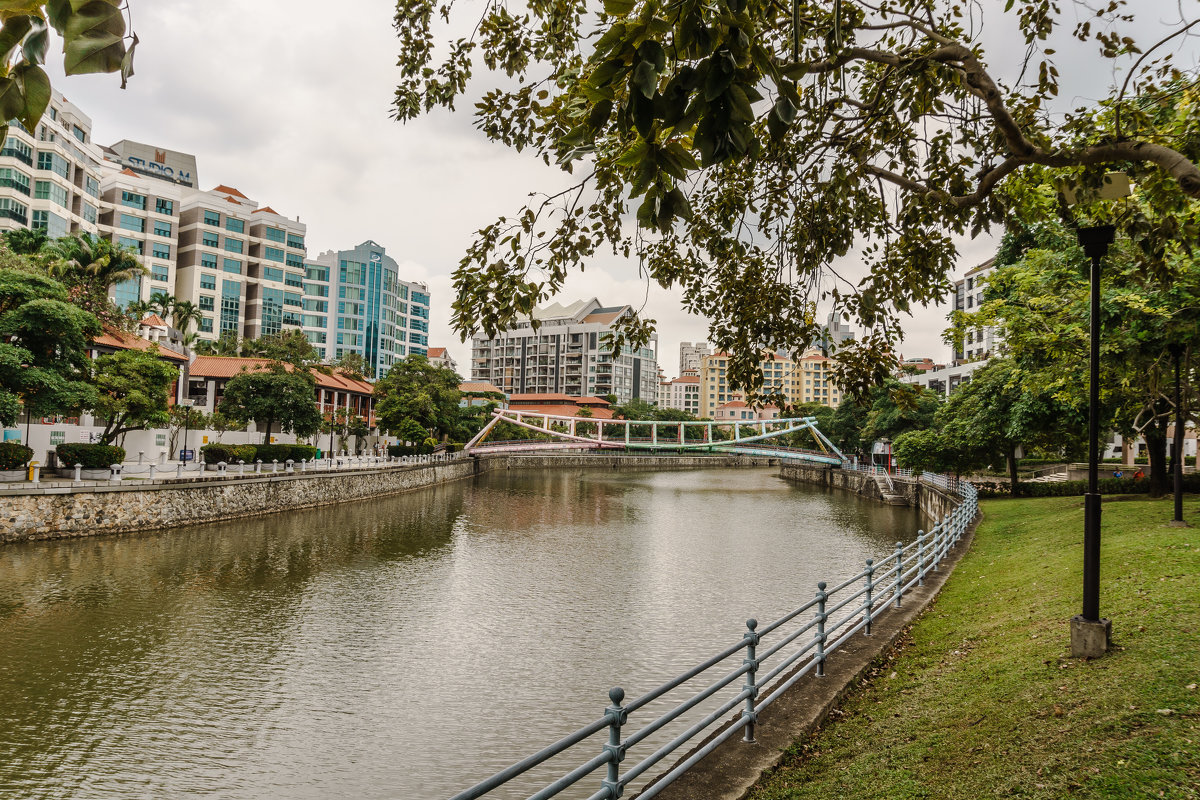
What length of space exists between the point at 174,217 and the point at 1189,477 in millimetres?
63135

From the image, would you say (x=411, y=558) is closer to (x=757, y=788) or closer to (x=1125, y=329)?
(x=757, y=788)

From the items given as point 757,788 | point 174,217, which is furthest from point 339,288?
point 757,788

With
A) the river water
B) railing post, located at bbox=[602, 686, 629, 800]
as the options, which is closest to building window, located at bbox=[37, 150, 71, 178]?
the river water

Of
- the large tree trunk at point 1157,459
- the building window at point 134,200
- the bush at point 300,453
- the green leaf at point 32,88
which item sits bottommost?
the bush at point 300,453

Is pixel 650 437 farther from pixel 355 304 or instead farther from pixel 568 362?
pixel 355 304

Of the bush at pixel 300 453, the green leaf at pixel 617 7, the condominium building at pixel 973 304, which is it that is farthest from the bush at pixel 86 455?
the condominium building at pixel 973 304

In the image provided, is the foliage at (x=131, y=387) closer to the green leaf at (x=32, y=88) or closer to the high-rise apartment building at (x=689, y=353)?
the green leaf at (x=32, y=88)

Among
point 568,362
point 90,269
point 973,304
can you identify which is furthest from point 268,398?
point 568,362

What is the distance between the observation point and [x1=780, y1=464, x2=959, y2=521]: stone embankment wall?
28911mm

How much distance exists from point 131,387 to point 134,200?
124 ft

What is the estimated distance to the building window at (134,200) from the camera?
168 feet

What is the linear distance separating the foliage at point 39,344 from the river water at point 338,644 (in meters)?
4.23

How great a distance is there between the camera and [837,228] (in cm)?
575

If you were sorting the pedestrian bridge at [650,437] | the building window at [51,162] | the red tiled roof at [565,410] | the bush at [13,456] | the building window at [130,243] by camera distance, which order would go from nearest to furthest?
the bush at [13,456] < the building window at [51,162] < the building window at [130,243] < the pedestrian bridge at [650,437] < the red tiled roof at [565,410]
